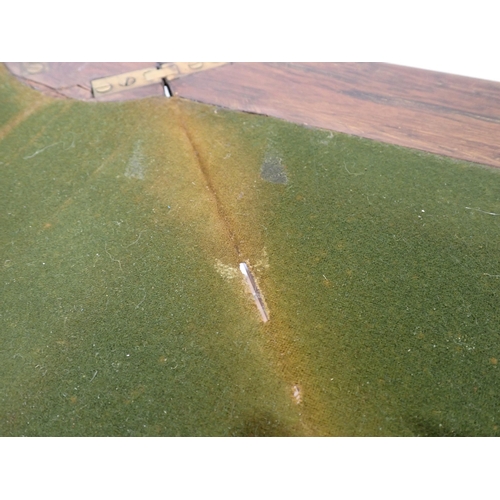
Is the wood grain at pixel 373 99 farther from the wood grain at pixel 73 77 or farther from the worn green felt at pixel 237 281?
the wood grain at pixel 73 77

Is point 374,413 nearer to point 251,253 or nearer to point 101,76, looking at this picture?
point 251,253

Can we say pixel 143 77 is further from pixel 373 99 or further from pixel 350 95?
pixel 373 99

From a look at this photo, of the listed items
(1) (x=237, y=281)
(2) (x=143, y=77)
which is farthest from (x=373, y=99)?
(1) (x=237, y=281)

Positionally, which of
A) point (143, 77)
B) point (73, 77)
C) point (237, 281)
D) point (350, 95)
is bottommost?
point (237, 281)

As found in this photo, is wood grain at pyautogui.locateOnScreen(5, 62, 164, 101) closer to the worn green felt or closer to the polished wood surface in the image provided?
the polished wood surface

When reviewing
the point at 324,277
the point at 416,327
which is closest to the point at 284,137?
the point at 324,277

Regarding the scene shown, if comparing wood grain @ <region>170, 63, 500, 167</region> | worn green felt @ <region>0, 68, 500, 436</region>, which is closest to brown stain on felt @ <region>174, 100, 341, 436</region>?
worn green felt @ <region>0, 68, 500, 436</region>
